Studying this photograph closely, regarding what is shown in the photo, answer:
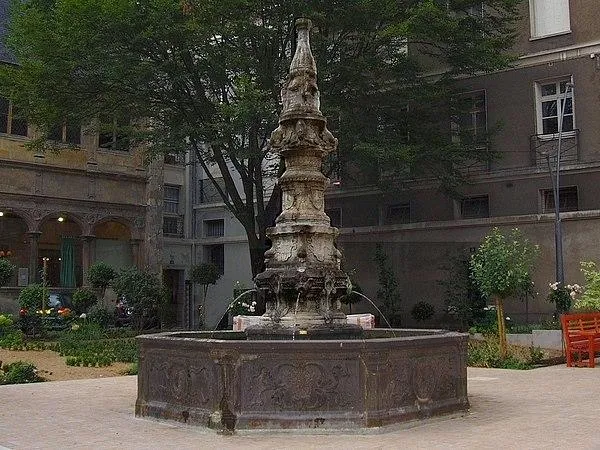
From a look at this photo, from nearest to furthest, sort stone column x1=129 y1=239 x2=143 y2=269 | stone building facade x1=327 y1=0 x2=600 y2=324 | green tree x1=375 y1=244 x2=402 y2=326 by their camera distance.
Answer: stone building facade x1=327 y1=0 x2=600 y2=324
green tree x1=375 y1=244 x2=402 y2=326
stone column x1=129 y1=239 x2=143 y2=269

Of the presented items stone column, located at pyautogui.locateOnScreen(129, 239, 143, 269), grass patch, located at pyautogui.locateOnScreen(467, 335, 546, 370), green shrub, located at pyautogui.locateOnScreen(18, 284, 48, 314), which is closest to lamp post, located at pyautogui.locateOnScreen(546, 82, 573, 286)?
grass patch, located at pyautogui.locateOnScreen(467, 335, 546, 370)

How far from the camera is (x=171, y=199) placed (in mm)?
42406

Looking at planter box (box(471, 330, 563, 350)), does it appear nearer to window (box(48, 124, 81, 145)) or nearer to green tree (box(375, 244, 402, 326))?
green tree (box(375, 244, 402, 326))

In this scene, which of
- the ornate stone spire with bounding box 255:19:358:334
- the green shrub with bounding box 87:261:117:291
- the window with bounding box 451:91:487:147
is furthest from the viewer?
the green shrub with bounding box 87:261:117:291

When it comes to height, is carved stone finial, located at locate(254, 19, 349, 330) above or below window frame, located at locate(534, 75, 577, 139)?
below

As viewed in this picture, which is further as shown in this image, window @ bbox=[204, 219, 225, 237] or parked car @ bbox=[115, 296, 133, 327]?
window @ bbox=[204, 219, 225, 237]

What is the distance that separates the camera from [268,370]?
336 inches

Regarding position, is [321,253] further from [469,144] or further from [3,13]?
[3,13]

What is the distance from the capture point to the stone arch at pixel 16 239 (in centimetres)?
3401

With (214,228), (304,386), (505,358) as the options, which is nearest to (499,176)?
(505,358)

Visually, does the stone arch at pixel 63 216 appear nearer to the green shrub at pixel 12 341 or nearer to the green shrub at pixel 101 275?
the green shrub at pixel 101 275

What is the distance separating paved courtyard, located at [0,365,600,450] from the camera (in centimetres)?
792

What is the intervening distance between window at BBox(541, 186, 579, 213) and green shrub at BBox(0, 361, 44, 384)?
19.4 meters

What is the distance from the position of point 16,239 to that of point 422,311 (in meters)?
19.3
